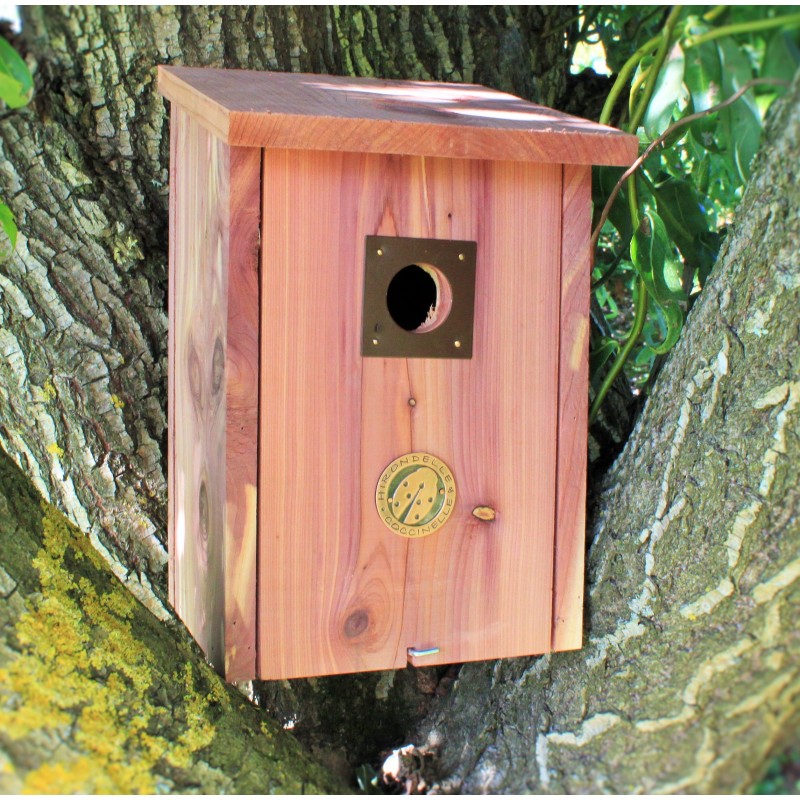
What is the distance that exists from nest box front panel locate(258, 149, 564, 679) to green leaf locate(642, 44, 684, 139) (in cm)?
16

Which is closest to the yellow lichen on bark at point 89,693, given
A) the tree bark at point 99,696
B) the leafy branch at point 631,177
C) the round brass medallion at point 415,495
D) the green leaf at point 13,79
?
the tree bark at point 99,696

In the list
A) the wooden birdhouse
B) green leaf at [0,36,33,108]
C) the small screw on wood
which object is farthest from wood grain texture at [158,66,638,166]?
the small screw on wood

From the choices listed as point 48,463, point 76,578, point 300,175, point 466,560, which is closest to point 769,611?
point 466,560

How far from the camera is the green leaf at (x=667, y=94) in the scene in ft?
5.64

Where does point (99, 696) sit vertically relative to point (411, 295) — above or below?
below

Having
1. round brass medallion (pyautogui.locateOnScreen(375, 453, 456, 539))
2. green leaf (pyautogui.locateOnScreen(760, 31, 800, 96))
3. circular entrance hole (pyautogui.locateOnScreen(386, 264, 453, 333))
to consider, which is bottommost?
round brass medallion (pyautogui.locateOnScreen(375, 453, 456, 539))

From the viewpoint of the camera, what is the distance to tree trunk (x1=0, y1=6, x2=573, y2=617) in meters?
2.03

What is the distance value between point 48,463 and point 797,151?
139 cm

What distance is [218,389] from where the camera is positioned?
164 centimetres

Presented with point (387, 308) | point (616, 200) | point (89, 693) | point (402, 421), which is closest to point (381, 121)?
point (387, 308)

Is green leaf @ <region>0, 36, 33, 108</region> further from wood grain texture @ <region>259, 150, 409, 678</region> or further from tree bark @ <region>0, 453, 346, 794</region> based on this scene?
tree bark @ <region>0, 453, 346, 794</region>

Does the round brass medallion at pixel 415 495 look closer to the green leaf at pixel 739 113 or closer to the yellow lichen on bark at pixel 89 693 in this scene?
the yellow lichen on bark at pixel 89 693

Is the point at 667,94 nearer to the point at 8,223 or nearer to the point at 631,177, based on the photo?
the point at 631,177

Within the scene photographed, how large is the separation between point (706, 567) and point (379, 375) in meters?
0.58
